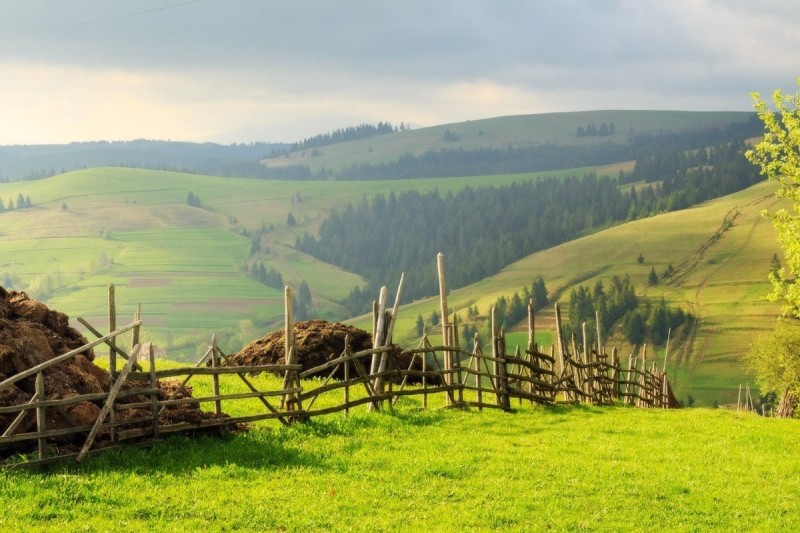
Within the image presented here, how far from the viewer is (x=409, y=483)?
15.1 metres

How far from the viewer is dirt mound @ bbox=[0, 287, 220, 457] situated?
588 inches

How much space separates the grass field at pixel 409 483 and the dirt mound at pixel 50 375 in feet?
2.75

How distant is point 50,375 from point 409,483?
6820mm

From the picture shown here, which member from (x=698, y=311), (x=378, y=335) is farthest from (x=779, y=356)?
(x=698, y=311)

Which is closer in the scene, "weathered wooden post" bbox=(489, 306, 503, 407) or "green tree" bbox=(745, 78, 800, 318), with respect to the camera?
"weathered wooden post" bbox=(489, 306, 503, 407)

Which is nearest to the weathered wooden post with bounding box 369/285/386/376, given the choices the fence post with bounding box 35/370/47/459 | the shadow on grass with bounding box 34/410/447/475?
the shadow on grass with bounding box 34/410/447/475

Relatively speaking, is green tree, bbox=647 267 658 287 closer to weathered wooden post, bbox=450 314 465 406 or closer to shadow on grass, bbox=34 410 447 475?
weathered wooden post, bbox=450 314 465 406

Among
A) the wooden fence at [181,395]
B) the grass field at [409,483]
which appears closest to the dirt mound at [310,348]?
the wooden fence at [181,395]

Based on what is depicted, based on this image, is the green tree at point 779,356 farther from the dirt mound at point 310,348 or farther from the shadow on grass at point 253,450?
the shadow on grass at point 253,450

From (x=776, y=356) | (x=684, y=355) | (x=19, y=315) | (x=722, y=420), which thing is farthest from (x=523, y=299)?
(x=19, y=315)

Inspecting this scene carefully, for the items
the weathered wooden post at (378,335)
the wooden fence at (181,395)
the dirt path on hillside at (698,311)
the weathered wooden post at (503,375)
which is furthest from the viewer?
the dirt path on hillside at (698,311)

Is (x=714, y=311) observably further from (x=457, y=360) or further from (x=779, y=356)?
(x=457, y=360)

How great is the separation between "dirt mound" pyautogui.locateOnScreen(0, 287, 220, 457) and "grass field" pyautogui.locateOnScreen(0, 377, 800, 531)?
0.84 meters

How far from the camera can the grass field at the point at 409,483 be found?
12719 millimetres
